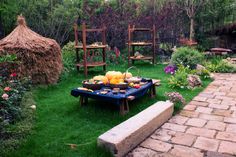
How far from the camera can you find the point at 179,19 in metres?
10.8

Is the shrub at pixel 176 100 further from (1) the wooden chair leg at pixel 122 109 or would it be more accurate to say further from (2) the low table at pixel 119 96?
(1) the wooden chair leg at pixel 122 109

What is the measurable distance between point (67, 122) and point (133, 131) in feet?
3.87

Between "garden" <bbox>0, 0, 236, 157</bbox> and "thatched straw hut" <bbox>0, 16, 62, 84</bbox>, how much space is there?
0.07ft

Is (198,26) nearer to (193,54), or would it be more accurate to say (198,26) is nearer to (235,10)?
(235,10)

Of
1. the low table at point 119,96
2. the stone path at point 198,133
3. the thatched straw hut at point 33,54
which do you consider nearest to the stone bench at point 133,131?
the stone path at point 198,133

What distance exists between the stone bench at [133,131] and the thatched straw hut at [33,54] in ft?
8.98

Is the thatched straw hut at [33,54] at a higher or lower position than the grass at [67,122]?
higher

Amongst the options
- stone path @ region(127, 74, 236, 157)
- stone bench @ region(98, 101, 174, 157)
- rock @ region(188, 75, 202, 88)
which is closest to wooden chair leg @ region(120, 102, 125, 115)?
stone bench @ region(98, 101, 174, 157)

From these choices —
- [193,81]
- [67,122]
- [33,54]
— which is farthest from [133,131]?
[193,81]

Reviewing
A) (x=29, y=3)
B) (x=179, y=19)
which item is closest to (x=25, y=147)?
(x=29, y=3)

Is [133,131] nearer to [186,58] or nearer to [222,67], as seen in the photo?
[186,58]

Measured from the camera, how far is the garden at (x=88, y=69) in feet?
10.9

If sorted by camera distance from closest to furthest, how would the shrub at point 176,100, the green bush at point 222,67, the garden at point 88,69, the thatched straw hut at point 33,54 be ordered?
the garden at point 88,69
the shrub at point 176,100
the thatched straw hut at point 33,54
the green bush at point 222,67

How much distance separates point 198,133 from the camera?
3.47 metres
